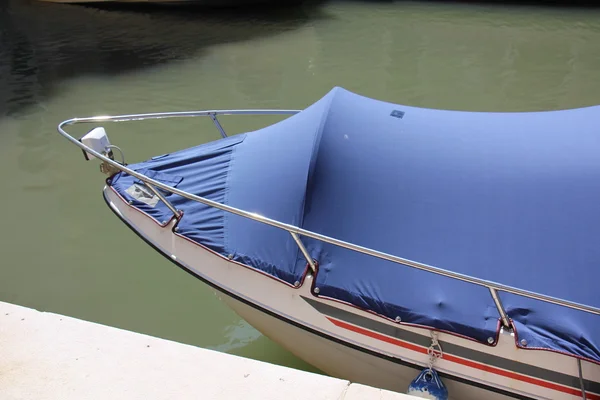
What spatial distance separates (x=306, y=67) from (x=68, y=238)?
6555mm

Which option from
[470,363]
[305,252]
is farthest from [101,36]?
[470,363]

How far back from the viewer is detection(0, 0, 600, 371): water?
5082mm

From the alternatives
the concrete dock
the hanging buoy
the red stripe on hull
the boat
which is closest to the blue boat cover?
the boat

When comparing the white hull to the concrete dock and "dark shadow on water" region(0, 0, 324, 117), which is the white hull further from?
"dark shadow on water" region(0, 0, 324, 117)

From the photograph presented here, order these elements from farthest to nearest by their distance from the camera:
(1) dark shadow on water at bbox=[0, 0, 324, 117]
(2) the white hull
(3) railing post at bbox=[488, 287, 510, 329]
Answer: (1) dark shadow on water at bbox=[0, 0, 324, 117], (2) the white hull, (3) railing post at bbox=[488, 287, 510, 329]

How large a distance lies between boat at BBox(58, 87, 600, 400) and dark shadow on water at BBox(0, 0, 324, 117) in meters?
7.29

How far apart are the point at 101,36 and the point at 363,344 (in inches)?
493

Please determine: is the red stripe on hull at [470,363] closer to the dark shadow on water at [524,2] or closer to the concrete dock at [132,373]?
the concrete dock at [132,373]

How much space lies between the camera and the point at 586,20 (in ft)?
46.8

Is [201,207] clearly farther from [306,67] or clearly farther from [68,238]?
[306,67]

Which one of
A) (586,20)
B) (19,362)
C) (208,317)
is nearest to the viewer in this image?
(19,362)

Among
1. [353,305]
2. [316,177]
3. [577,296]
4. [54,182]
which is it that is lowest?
[54,182]

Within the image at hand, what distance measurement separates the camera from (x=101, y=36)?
A: 13492 mm

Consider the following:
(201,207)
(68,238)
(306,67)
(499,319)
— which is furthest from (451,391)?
(306,67)
